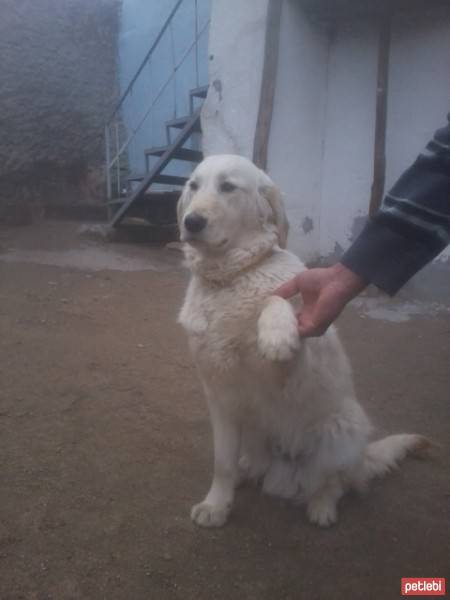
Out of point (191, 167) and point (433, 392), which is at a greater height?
point (191, 167)

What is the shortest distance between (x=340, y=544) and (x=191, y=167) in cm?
640

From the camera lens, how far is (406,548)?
1.75 m

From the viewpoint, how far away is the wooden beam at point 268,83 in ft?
15.7

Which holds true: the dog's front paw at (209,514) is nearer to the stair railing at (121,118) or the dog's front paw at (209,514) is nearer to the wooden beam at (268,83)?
the wooden beam at (268,83)

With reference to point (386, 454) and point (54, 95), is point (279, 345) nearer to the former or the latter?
point (386, 454)

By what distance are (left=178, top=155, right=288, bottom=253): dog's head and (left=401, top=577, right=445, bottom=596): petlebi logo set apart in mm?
1290

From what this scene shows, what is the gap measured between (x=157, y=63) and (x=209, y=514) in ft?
23.5

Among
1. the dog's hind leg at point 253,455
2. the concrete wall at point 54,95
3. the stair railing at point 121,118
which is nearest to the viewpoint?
the dog's hind leg at point 253,455

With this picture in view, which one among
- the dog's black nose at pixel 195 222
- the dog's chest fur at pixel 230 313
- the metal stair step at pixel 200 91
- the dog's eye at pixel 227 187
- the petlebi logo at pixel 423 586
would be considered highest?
the metal stair step at pixel 200 91

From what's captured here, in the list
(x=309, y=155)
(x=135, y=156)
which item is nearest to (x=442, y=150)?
(x=309, y=155)

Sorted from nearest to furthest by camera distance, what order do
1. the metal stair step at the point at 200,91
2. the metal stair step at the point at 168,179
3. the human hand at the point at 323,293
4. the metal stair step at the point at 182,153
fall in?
1. the human hand at the point at 323,293
2. the metal stair step at the point at 200,91
3. the metal stair step at the point at 182,153
4. the metal stair step at the point at 168,179

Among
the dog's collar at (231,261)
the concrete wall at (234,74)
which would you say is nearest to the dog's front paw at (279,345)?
the dog's collar at (231,261)

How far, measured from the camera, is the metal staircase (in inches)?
251

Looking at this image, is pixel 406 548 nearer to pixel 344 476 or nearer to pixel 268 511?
pixel 344 476
